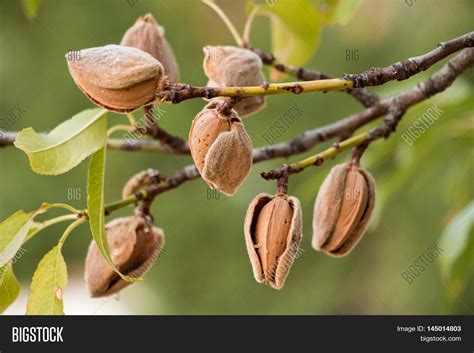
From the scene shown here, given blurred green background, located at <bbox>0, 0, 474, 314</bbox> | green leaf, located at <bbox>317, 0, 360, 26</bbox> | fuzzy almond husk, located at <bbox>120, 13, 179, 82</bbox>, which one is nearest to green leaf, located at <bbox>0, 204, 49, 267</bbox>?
fuzzy almond husk, located at <bbox>120, 13, 179, 82</bbox>

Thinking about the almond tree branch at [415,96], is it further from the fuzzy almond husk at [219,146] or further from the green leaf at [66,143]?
the green leaf at [66,143]

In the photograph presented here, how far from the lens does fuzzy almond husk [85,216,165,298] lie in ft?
2.95

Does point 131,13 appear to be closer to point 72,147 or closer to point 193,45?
point 193,45

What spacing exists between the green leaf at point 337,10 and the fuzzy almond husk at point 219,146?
18.2 inches

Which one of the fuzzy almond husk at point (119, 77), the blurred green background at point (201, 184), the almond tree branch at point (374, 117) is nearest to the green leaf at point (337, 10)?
the almond tree branch at point (374, 117)

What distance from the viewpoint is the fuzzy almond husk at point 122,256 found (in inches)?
35.4

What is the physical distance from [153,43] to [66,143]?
0.60 ft

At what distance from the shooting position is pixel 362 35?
244 cm

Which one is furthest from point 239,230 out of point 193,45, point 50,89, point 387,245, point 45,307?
point 45,307

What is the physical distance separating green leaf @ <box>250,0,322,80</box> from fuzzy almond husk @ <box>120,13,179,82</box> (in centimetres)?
24

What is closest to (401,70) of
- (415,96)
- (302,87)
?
(302,87)

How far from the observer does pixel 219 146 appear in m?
0.70

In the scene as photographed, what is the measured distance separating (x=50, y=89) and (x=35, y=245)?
67 cm

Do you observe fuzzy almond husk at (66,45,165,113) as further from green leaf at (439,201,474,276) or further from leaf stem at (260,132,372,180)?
green leaf at (439,201,474,276)
